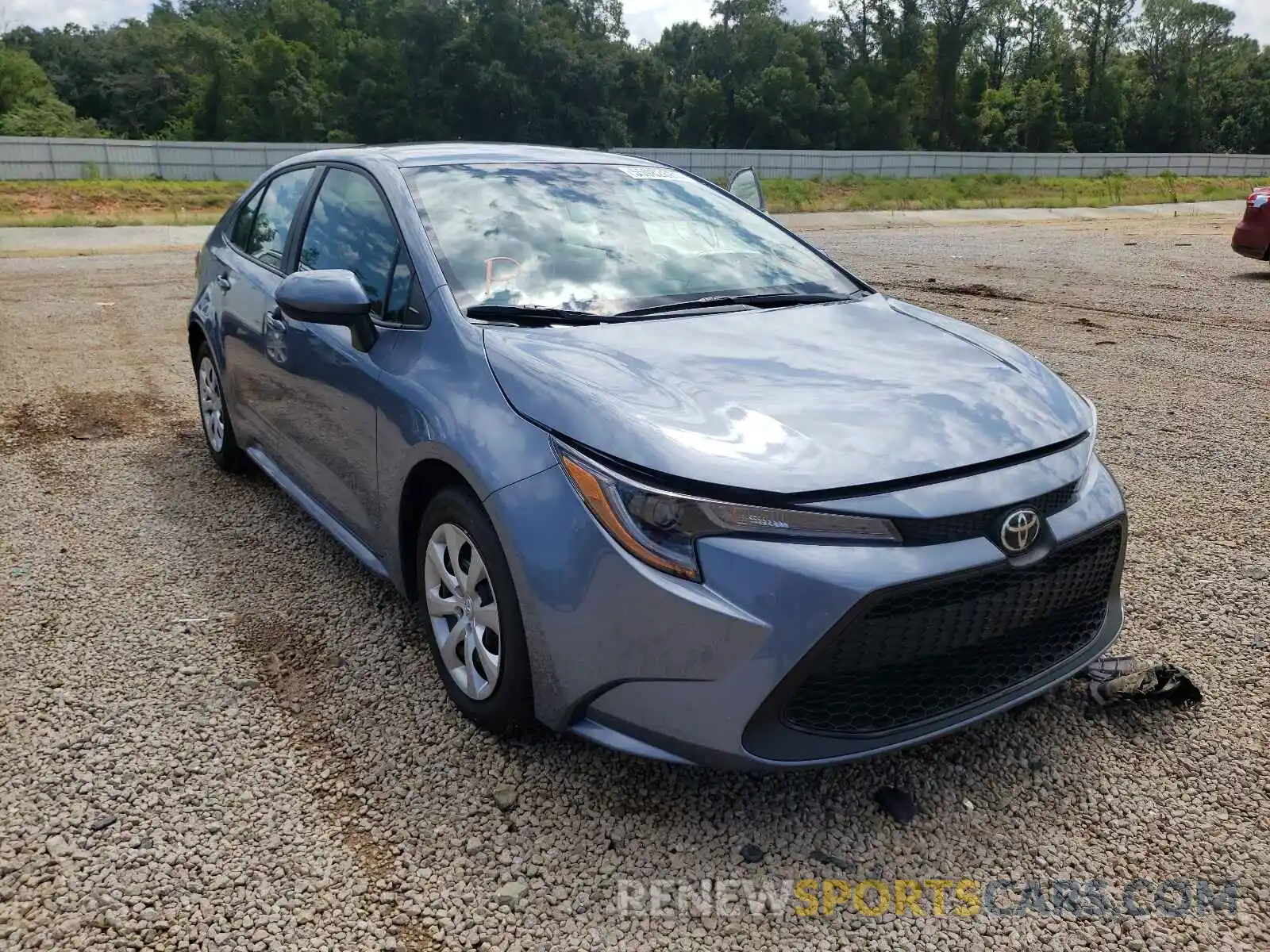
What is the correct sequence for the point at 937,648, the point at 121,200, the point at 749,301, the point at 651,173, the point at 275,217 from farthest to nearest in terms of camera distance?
the point at 121,200 → the point at 275,217 → the point at 651,173 → the point at 749,301 → the point at 937,648

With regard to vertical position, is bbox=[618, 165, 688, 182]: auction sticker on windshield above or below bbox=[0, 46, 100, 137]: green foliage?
below

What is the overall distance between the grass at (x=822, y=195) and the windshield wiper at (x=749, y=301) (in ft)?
70.5

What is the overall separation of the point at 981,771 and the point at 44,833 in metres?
2.37

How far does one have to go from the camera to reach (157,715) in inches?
123

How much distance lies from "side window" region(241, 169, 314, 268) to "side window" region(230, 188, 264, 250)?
0.09 feet

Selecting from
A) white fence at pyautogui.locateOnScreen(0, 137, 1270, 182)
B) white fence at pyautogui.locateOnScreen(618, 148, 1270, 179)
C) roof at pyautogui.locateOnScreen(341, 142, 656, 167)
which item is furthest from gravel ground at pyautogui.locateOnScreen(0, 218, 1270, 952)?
white fence at pyautogui.locateOnScreen(618, 148, 1270, 179)

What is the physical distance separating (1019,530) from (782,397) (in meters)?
0.65

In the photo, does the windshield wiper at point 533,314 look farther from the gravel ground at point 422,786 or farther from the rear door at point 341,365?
the gravel ground at point 422,786

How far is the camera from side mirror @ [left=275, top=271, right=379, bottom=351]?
321 centimetres

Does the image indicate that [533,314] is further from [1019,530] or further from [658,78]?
[658,78]

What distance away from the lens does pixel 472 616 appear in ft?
9.44

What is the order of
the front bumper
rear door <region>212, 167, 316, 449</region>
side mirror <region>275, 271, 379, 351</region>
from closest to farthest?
the front bumper < side mirror <region>275, 271, 379, 351</region> < rear door <region>212, 167, 316, 449</region>

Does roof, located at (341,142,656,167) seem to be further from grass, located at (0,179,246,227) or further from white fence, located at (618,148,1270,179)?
white fence, located at (618,148,1270,179)

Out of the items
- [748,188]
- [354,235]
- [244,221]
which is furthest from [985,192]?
[354,235]
